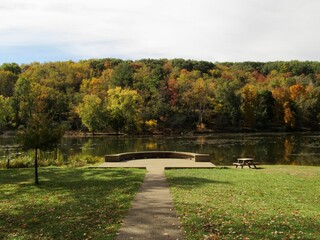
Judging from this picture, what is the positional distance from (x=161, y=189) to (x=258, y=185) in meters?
4.21

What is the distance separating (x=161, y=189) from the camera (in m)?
13.9

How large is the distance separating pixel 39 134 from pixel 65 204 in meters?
5.09

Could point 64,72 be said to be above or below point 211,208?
above

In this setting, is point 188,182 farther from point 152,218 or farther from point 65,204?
point 152,218

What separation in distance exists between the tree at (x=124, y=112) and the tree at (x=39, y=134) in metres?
58.9

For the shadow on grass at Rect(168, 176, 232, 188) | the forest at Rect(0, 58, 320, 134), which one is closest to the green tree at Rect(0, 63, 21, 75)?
the forest at Rect(0, 58, 320, 134)

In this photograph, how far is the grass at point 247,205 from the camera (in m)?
8.10

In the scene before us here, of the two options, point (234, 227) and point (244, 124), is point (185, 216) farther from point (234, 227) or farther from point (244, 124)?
point (244, 124)

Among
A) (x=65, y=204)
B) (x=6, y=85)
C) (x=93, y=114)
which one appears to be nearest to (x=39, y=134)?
(x=65, y=204)

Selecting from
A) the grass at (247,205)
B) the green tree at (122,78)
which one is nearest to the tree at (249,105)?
the green tree at (122,78)

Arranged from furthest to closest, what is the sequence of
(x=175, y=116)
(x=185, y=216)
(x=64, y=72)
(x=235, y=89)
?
(x=64, y=72) < (x=235, y=89) < (x=175, y=116) < (x=185, y=216)

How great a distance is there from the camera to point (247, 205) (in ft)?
35.6

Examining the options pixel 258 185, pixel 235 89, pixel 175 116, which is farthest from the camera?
pixel 235 89

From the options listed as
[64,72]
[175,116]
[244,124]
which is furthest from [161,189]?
[64,72]
